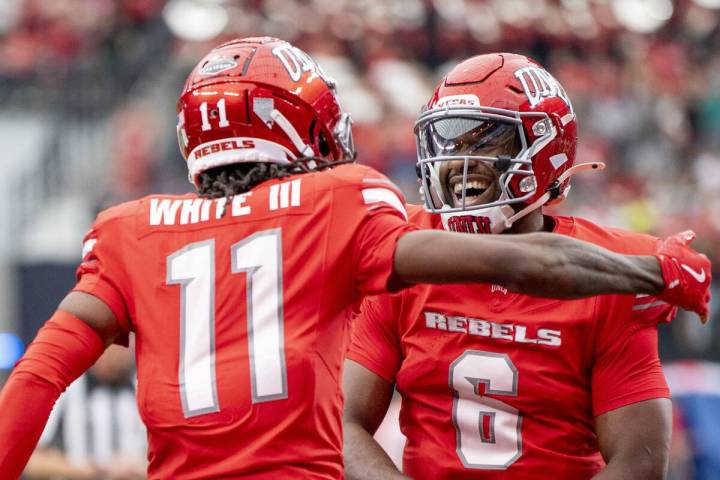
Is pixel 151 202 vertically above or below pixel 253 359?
above

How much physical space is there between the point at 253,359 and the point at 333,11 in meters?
11.7

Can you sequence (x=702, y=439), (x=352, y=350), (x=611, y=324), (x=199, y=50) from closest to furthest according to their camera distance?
1. (x=611, y=324)
2. (x=352, y=350)
3. (x=702, y=439)
4. (x=199, y=50)

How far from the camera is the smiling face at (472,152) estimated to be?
3451 millimetres

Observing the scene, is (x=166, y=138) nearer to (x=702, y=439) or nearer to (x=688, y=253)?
(x=702, y=439)

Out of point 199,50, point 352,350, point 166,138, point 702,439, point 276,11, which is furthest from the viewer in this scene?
point 276,11

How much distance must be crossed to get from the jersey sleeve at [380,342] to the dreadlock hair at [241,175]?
56 cm

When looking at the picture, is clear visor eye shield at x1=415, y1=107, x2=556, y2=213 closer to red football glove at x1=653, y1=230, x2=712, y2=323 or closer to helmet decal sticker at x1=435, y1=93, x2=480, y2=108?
helmet decal sticker at x1=435, y1=93, x2=480, y2=108

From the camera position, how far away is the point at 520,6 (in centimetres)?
1586

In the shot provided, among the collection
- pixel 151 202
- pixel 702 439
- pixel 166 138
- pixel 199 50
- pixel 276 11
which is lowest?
pixel 702 439

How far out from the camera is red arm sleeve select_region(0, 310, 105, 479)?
9.42ft

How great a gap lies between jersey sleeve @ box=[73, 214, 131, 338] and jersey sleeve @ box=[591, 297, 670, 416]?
126 cm

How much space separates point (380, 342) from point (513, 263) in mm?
908

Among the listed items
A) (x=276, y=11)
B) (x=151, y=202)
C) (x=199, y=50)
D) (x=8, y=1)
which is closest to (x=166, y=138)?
(x=199, y=50)

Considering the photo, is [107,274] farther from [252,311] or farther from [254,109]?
[254,109]
